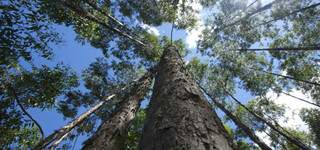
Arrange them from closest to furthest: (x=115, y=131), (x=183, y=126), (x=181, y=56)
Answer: (x=183, y=126) → (x=115, y=131) → (x=181, y=56)

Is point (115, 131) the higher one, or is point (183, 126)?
point (183, 126)

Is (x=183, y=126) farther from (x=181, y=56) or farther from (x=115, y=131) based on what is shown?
(x=181, y=56)

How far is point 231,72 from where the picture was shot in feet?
46.8

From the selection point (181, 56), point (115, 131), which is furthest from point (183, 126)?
point (181, 56)

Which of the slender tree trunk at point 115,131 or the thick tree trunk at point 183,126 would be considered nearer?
the thick tree trunk at point 183,126

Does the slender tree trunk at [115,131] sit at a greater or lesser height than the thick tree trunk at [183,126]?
lesser

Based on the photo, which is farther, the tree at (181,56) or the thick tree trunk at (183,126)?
the tree at (181,56)

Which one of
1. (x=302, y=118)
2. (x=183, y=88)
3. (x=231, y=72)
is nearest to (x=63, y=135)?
(x=183, y=88)

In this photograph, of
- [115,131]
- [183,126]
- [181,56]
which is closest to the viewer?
[183,126]

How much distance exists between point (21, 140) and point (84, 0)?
5738mm

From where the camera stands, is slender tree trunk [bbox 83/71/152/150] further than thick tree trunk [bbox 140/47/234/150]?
Yes

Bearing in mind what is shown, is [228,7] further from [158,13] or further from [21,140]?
[21,140]

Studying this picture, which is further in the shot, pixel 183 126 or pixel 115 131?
pixel 115 131

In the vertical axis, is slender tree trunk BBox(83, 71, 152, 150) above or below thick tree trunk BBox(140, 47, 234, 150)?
below
